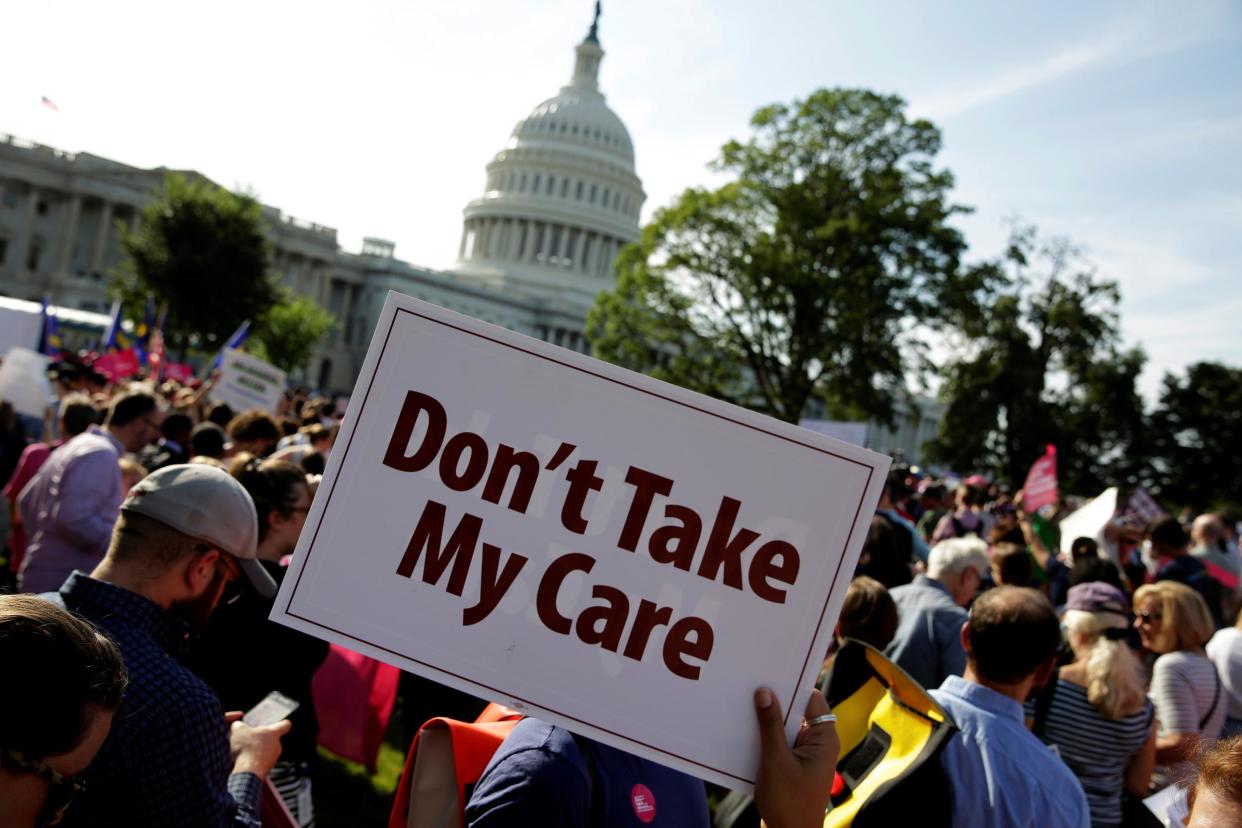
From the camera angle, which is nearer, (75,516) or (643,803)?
(643,803)

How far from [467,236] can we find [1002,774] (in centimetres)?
9567

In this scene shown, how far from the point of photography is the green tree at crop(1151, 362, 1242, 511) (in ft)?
171

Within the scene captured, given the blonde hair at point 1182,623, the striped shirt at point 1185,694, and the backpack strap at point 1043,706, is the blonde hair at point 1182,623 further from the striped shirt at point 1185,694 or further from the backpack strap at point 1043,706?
the backpack strap at point 1043,706

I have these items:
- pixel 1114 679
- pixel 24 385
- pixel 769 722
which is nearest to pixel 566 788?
pixel 769 722

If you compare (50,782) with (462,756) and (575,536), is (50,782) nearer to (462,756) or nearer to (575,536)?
(462,756)

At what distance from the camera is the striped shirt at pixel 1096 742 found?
4059 millimetres

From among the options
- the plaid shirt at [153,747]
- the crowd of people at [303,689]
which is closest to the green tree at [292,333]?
the crowd of people at [303,689]

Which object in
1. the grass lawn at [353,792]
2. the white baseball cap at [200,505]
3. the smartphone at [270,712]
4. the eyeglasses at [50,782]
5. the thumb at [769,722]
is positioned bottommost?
the grass lawn at [353,792]

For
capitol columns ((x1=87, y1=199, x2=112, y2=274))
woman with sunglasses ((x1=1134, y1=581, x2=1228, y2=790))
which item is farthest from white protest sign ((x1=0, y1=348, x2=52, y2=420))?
capitol columns ((x1=87, y1=199, x2=112, y2=274))

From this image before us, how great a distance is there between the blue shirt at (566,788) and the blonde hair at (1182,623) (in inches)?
138

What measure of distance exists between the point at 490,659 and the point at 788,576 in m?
0.61

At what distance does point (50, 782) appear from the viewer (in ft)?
5.38

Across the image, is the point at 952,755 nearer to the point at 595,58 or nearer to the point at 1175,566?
the point at 1175,566

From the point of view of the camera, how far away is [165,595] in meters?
2.50
